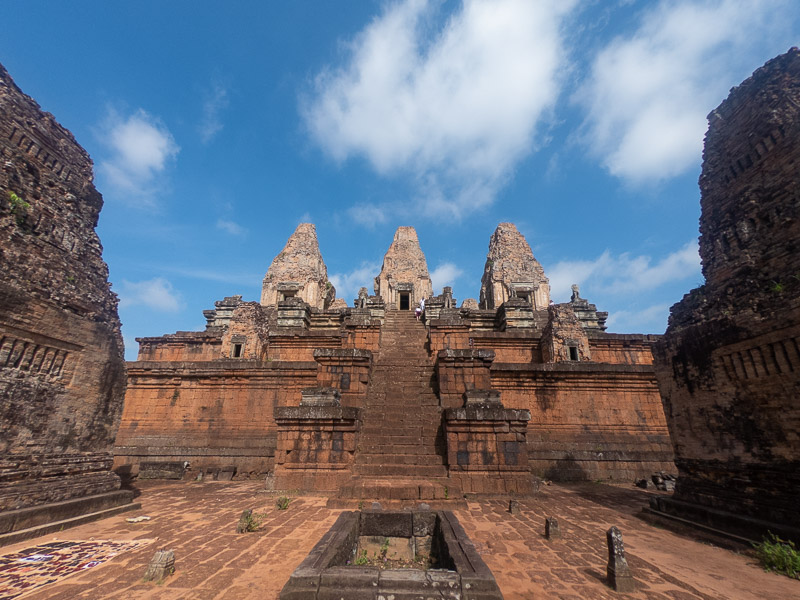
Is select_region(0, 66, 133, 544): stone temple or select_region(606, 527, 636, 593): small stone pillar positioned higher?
select_region(0, 66, 133, 544): stone temple

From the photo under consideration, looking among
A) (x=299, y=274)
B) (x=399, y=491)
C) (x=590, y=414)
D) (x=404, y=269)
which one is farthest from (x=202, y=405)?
(x=404, y=269)

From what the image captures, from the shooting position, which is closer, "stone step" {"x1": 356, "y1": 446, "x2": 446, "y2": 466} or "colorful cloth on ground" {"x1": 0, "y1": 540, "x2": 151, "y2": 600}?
"colorful cloth on ground" {"x1": 0, "y1": 540, "x2": 151, "y2": 600}

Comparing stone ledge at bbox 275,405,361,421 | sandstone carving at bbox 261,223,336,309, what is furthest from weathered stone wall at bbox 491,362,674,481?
sandstone carving at bbox 261,223,336,309

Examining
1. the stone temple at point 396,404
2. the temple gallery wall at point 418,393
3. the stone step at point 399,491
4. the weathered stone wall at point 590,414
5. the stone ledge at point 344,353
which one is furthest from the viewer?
the weathered stone wall at point 590,414

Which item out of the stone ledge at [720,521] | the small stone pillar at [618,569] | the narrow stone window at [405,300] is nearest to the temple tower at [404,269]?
the narrow stone window at [405,300]

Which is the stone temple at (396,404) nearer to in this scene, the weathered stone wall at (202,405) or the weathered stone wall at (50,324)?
the weathered stone wall at (202,405)

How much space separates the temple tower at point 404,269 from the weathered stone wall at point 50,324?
2470 centimetres

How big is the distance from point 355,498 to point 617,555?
13.8 feet

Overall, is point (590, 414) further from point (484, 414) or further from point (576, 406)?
point (484, 414)

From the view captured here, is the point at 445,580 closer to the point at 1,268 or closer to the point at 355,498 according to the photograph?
the point at 355,498

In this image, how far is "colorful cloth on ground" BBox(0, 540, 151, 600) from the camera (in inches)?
124

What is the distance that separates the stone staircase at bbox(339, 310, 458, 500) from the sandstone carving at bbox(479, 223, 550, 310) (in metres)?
18.1

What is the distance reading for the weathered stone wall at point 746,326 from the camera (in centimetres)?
454

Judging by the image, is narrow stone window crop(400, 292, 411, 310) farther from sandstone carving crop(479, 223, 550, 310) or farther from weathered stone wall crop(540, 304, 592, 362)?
weathered stone wall crop(540, 304, 592, 362)
